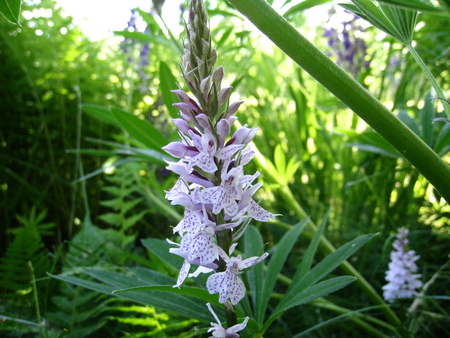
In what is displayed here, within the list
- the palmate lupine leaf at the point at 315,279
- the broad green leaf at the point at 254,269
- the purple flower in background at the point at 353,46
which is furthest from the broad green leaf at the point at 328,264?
the purple flower in background at the point at 353,46

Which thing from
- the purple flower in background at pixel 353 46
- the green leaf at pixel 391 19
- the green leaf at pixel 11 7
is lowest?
the green leaf at pixel 11 7

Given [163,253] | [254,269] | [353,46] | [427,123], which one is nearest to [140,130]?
[163,253]

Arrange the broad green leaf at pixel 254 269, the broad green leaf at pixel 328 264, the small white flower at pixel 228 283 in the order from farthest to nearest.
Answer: the broad green leaf at pixel 254 269
the broad green leaf at pixel 328 264
the small white flower at pixel 228 283

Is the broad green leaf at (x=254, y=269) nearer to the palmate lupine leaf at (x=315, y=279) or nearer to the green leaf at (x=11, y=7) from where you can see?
the palmate lupine leaf at (x=315, y=279)

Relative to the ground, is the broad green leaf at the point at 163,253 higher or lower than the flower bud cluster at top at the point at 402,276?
lower

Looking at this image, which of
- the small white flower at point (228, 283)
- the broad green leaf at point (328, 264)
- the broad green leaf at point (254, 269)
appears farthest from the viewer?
the broad green leaf at point (254, 269)

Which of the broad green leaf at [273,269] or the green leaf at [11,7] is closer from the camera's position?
the green leaf at [11,7]

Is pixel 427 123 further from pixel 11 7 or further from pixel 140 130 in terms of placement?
pixel 11 7

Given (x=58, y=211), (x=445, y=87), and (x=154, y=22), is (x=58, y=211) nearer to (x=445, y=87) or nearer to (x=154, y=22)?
(x=154, y=22)

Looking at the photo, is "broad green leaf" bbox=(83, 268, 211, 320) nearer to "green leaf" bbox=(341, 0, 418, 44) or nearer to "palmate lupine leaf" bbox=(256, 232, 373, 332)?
"palmate lupine leaf" bbox=(256, 232, 373, 332)
